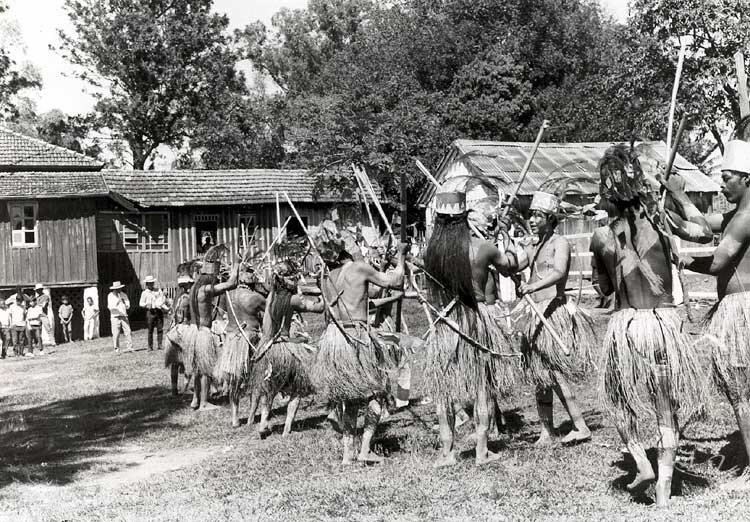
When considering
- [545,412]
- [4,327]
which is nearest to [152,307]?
[4,327]

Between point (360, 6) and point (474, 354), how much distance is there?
160ft

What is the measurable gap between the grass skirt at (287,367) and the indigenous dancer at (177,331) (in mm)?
2395

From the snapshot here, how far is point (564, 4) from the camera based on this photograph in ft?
138

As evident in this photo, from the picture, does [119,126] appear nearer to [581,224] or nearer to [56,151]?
[56,151]

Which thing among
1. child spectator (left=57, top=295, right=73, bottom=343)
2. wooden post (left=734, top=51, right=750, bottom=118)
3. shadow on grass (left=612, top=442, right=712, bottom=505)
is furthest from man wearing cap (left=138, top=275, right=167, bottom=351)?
wooden post (left=734, top=51, right=750, bottom=118)

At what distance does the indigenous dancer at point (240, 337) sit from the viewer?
378 inches

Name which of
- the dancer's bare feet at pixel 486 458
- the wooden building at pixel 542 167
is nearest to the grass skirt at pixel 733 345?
the dancer's bare feet at pixel 486 458

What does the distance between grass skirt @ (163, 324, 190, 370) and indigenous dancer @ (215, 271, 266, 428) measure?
117 cm

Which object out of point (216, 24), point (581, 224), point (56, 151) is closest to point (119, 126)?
point (216, 24)

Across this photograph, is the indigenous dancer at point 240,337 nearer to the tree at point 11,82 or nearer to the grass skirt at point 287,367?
the grass skirt at point 287,367

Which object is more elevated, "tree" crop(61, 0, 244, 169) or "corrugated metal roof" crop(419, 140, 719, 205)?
"tree" crop(61, 0, 244, 169)

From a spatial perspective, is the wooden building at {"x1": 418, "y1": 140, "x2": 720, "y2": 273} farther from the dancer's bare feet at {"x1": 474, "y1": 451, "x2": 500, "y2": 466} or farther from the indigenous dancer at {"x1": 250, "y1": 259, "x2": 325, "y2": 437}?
the dancer's bare feet at {"x1": 474, "y1": 451, "x2": 500, "y2": 466}

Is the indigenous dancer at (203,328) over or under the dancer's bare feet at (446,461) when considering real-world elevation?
over

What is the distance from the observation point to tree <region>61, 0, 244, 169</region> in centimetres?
4338
